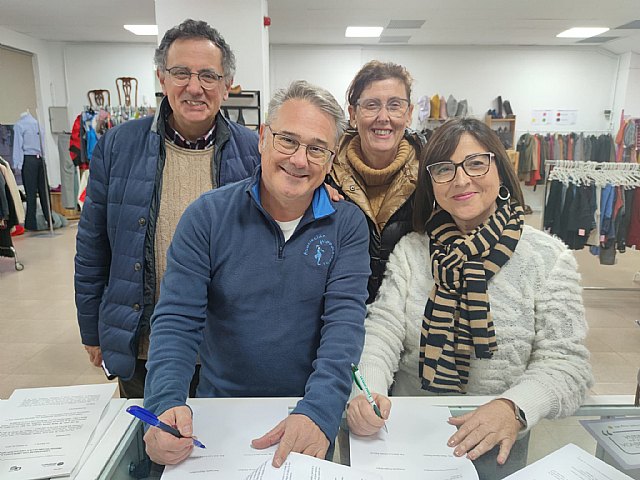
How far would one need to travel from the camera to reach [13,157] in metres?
7.11

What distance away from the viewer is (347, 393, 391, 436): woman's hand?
113 centimetres

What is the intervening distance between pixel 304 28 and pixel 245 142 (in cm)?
679

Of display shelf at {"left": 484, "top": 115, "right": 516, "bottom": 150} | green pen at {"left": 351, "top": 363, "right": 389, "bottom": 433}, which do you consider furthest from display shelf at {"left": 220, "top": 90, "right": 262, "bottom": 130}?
display shelf at {"left": 484, "top": 115, "right": 516, "bottom": 150}

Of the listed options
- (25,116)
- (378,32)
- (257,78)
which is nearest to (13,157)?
(25,116)

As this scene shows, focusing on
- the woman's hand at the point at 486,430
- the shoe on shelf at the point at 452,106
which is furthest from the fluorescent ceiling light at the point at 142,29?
the woman's hand at the point at 486,430

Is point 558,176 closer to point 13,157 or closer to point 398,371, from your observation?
point 398,371

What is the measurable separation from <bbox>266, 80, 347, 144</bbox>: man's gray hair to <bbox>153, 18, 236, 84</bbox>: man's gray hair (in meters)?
0.54

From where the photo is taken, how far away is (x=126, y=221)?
62.8 inches

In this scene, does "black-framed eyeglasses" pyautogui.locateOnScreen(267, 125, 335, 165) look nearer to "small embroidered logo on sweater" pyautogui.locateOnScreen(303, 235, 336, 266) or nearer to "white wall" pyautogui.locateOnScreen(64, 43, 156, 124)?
"small embroidered logo on sweater" pyautogui.locateOnScreen(303, 235, 336, 266)

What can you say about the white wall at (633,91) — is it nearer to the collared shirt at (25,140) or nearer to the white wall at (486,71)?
the white wall at (486,71)

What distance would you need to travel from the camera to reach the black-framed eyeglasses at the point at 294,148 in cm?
122

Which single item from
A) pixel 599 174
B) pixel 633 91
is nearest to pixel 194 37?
pixel 599 174

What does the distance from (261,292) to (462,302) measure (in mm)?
559

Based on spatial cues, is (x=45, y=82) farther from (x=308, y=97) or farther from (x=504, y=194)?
(x=504, y=194)
